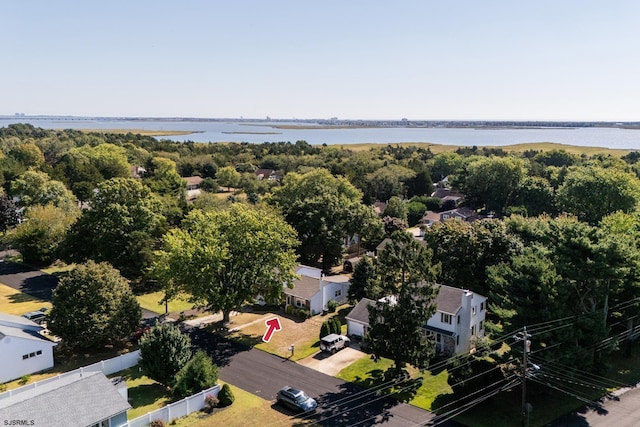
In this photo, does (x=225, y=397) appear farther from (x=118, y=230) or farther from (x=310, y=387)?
(x=118, y=230)

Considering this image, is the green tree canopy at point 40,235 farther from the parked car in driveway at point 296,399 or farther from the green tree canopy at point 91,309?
the parked car in driveway at point 296,399

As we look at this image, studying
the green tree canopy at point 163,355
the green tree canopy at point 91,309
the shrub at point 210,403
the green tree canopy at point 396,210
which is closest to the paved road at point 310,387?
the shrub at point 210,403

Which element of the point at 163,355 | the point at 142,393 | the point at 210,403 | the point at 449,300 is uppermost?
the point at 449,300

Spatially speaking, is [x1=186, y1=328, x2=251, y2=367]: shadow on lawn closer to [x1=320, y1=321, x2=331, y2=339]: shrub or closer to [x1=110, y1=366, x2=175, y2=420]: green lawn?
[x1=110, y1=366, x2=175, y2=420]: green lawn

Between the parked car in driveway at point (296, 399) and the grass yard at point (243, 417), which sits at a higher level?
the parked car in driveway at point (296, 399)

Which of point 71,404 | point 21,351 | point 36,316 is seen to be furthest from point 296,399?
point 36,316
